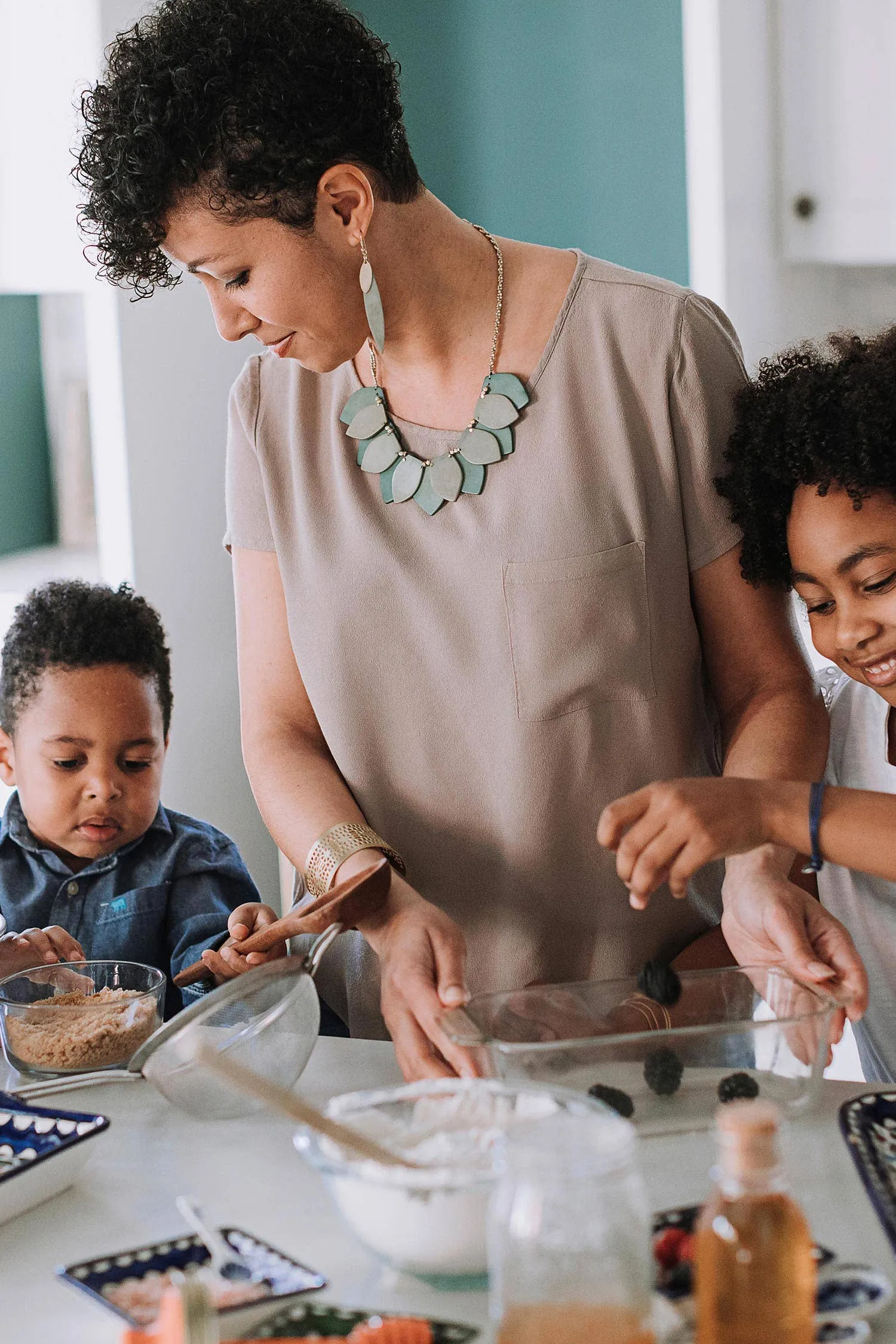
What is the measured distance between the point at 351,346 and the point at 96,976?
2.06 feet

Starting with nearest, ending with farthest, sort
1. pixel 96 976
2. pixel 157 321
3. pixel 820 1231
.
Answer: pixel 820 1231 → pixel 96 976 → pixel 157 321

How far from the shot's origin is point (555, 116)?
9.60ft

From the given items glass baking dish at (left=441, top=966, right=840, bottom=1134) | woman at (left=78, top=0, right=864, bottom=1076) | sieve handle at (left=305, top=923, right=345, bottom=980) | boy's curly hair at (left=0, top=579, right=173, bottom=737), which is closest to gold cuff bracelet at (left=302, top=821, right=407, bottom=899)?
woman at (left=78, top=0, right=864, bottom=1076)

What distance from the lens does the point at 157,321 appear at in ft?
8.33

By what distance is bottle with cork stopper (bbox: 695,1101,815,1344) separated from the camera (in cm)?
66

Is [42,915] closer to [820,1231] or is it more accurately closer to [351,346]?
[351,346]

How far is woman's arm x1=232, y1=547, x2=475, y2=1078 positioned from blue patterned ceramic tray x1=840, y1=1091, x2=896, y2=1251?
0.94ft

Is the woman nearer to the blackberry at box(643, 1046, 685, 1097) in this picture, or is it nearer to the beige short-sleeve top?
the beige short-sleeve top

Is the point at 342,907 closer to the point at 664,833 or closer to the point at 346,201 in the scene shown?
the point at 664,833

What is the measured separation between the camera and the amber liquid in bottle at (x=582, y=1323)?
26.3 inches

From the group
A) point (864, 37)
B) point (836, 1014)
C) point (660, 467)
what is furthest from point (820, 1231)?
point (864, 37)

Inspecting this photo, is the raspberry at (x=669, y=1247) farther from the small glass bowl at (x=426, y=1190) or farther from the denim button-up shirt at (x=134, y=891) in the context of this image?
the denim button-up shirt at (x=134, y=891)

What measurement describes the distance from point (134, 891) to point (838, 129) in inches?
70.6

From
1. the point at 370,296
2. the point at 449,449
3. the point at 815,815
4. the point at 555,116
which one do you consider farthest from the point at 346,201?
the point at 555,116
